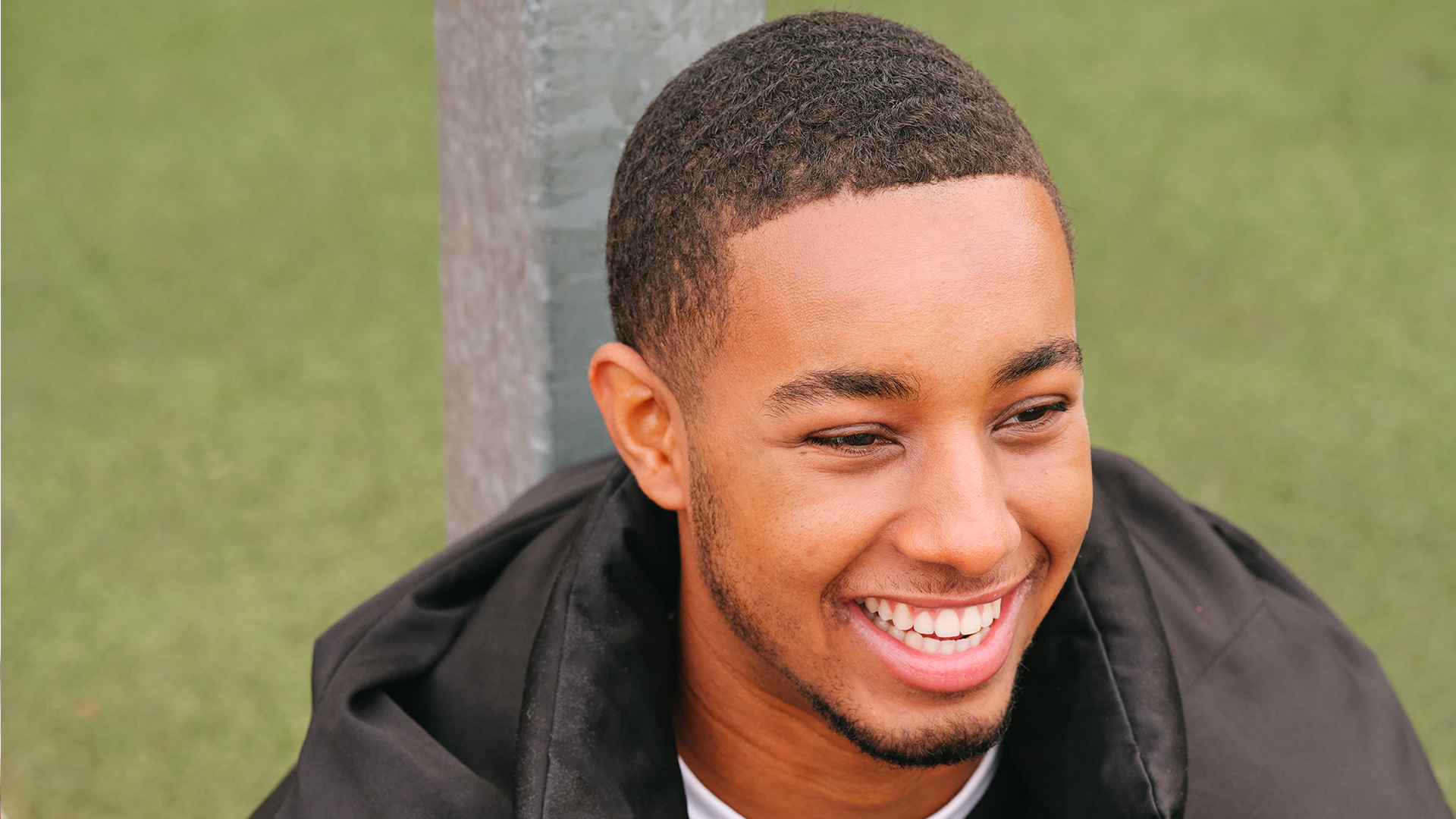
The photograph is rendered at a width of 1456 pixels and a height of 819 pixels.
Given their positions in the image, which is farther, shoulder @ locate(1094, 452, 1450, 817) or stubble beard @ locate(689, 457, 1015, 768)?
shoulder @ locate(1094, 452, 1450, 817)

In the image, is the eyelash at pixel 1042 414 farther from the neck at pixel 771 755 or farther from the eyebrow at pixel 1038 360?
the neck at pixel 771 755

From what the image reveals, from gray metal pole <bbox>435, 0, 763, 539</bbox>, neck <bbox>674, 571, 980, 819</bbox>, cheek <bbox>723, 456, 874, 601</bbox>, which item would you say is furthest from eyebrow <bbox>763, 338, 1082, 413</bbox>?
gray metal pole <bbox>435, 0, 763, 539</bbox>

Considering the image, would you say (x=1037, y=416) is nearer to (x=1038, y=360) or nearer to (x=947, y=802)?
(x=1038, y=360)

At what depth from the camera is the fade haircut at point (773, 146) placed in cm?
177

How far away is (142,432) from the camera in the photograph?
4441 millimetres

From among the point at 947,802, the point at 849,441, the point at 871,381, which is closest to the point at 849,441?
the point at 849,441

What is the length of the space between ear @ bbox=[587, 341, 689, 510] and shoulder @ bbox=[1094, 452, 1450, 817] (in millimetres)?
729

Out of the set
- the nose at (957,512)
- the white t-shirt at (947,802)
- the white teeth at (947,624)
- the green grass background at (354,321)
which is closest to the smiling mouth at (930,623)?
the white teeth at (947,624)

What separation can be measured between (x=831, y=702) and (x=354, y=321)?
3.53 metres

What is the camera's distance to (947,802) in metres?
2.18

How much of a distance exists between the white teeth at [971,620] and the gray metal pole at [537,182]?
0.96 m

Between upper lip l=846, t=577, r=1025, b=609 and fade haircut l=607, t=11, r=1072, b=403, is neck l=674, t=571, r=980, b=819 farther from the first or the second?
fade haircut l=607, t=11, r=1072, b=403

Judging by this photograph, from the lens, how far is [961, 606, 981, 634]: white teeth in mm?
1830

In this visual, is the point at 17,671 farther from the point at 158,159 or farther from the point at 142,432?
the point at 158,159
